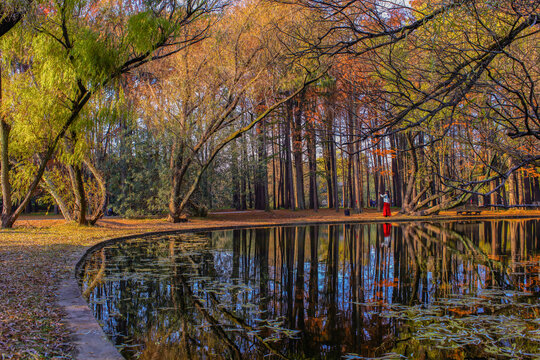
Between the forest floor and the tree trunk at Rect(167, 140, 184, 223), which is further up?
the tree trunk at Rect(167, 140, 184, 223)

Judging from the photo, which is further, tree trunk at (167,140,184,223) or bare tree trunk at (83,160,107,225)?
tree trunk at (167,140,184,223)

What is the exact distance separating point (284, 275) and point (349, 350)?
12.4 ft

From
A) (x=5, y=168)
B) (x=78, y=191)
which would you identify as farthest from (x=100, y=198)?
(x=5, y=168)

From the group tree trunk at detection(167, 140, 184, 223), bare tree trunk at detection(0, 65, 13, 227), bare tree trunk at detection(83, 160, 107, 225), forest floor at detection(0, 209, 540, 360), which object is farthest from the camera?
tree trunk at detection(167, 140, 184, 223)

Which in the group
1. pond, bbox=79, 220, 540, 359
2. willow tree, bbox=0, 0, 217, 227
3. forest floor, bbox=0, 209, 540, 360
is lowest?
pond, bbox=79, 220, 540, 359

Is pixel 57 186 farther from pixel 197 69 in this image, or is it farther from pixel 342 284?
pixel 342 284

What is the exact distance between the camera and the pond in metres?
4.12

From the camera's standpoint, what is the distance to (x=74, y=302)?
5.03m

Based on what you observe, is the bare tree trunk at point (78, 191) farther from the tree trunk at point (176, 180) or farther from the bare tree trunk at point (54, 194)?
the tree trunk at point (176, 180)

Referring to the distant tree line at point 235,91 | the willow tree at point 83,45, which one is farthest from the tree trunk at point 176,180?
the willow tree at point 83,45

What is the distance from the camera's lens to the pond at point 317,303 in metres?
4.12

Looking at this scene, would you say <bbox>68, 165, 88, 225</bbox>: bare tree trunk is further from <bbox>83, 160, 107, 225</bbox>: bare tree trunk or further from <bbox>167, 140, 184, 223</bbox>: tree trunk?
<bbox>167, 140, 184, 223</bbox>: tree trunk

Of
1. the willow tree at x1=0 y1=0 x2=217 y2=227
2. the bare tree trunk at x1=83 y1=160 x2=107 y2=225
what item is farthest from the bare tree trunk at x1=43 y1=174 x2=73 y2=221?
the willow tree at x1=0 y1=0 x2=217 y2=227

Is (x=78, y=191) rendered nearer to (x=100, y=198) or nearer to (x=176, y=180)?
(x=100, y=198)
